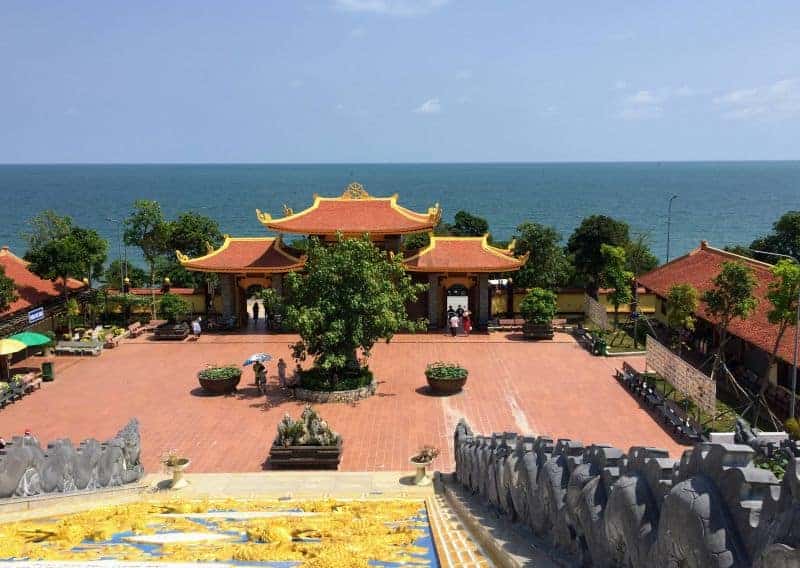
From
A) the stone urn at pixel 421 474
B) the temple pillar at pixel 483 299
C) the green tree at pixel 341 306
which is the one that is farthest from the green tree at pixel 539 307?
the stone urn at pixel 421 474

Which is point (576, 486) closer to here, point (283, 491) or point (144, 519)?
point (144, 519)

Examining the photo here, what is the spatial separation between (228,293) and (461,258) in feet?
35.0

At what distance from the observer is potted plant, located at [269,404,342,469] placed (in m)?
16.2

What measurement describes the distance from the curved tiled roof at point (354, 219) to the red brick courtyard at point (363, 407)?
5873 millimetres

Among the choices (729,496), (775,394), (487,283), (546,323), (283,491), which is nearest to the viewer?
(729,496)

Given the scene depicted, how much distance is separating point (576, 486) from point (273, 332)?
26119 mm

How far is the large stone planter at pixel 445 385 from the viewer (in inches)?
851

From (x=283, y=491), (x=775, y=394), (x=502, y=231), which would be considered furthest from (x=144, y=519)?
(x=502, y=231)

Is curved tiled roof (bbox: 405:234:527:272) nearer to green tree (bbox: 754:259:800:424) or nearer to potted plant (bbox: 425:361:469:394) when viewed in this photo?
potted plant (bbox: 425:361:469:394)

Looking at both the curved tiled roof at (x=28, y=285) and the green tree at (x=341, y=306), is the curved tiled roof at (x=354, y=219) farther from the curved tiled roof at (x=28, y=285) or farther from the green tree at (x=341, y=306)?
the curved tiled roof at (x=28, y=285)

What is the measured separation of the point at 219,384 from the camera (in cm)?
2177

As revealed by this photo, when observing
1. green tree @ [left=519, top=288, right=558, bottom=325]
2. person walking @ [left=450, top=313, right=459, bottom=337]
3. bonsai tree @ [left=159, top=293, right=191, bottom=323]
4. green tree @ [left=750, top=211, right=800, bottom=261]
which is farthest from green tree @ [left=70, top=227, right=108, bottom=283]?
green tree @ [left=750, top=211, right=800, bottom=261]

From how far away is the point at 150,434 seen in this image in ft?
61.6

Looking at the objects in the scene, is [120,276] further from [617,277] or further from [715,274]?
[715,274]
